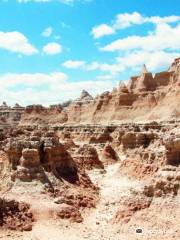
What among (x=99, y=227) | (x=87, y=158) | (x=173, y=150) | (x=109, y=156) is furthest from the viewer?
(x=109, y=156)

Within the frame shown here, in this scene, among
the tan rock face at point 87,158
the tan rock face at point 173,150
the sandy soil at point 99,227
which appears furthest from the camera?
the tan rock face at point 87,158

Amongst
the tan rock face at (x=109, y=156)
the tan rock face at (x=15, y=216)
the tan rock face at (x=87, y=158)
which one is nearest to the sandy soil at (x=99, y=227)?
the tan rock face at (x=15, y=216)

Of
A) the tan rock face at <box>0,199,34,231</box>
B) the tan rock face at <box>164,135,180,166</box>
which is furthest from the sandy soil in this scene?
the tan rock face at <box>164,135,180,166</box>

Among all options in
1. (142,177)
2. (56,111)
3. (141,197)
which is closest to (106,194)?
(142,177)

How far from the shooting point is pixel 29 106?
476 feet

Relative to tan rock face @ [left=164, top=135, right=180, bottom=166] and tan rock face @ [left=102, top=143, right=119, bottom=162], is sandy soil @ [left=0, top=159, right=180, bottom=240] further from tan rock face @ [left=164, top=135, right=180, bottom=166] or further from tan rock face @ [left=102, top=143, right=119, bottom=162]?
tan rock face @ [left=102, top=143, right=119, bottom=162]

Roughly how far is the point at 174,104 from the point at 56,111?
62.7m

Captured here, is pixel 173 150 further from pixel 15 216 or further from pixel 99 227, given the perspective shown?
pixel 15 216

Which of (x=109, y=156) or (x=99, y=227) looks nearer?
(x=99, y=227)

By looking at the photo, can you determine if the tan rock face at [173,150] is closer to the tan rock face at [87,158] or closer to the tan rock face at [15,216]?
the tan rock face at [15,216]

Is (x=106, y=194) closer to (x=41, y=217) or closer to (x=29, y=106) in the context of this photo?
(x=41, y=217)

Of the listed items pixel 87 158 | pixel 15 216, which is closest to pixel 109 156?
pixel 87 158

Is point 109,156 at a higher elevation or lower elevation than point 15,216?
higher

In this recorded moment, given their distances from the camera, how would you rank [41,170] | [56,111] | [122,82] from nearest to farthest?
[41,170]
[122,82]
[56,111]
